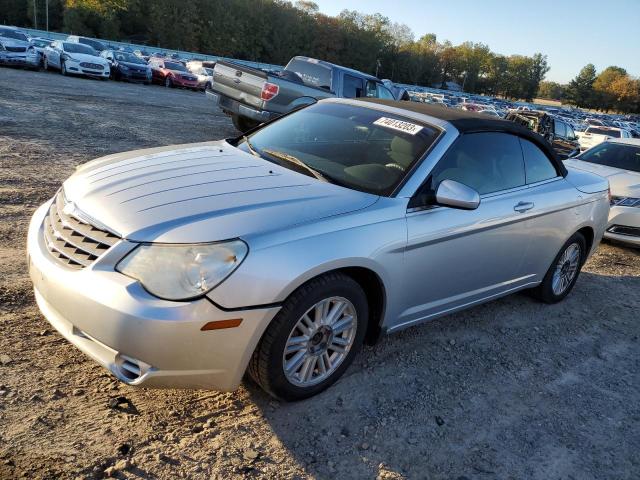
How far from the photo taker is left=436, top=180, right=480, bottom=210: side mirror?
10.4ft

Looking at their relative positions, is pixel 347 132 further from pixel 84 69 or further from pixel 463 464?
pixel 84 69

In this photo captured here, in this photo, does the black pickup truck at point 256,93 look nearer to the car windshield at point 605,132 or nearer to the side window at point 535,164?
the side window at point 535,164

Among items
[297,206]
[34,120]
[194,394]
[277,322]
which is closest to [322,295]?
[277,322]

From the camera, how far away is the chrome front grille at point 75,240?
102 inches

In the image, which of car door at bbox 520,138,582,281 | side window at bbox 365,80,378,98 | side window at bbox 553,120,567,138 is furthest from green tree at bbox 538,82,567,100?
car door at bbox 520,138,582,281

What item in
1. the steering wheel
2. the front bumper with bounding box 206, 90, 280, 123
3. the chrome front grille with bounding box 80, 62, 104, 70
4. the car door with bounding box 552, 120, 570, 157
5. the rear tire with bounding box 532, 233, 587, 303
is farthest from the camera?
the chrome front grille with bounding box 80, 62, 104, 70

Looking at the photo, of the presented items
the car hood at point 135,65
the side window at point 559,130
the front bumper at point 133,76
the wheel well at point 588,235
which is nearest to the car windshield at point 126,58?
the car hood at point 135,65

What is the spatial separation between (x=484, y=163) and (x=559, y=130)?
15.4 metres

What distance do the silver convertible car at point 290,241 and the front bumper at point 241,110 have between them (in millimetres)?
5563

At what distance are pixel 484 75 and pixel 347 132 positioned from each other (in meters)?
153

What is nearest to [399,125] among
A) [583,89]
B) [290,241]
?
[290,241]

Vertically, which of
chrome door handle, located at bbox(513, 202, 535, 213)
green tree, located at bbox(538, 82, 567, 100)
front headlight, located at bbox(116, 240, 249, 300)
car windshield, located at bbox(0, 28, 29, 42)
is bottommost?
front headlight, located at bbox(116, 240, 249, 300)

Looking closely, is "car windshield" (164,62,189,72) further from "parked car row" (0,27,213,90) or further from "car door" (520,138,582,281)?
"car door" (520,138,582,281)

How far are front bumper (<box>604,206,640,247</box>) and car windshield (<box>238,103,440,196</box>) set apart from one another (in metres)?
4.78
